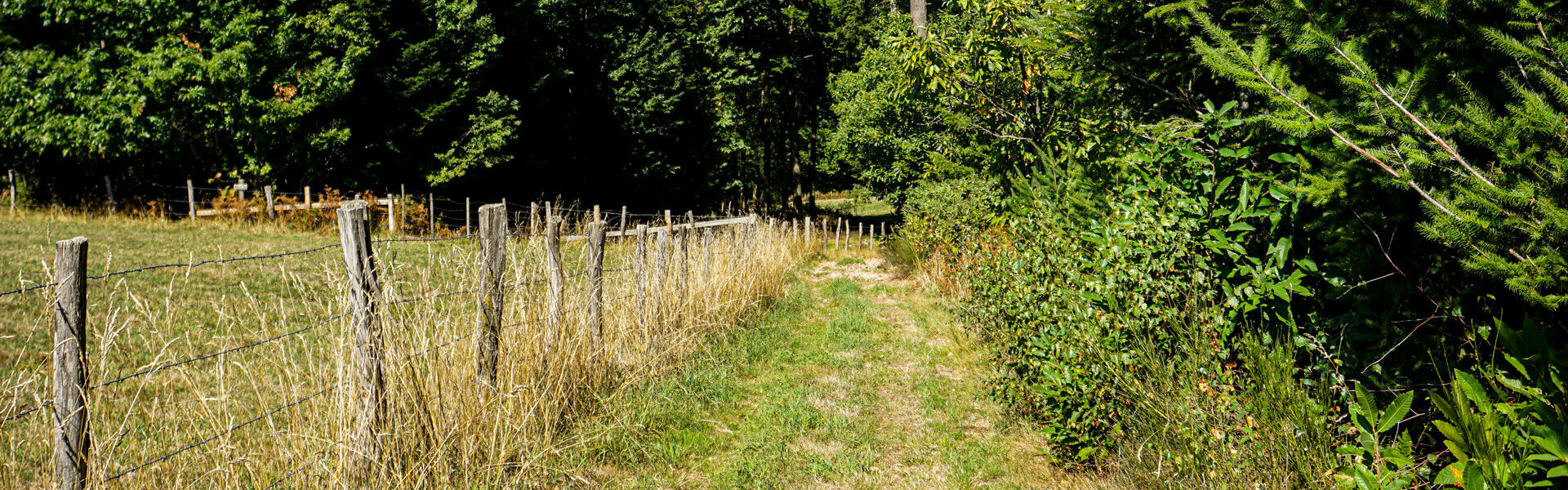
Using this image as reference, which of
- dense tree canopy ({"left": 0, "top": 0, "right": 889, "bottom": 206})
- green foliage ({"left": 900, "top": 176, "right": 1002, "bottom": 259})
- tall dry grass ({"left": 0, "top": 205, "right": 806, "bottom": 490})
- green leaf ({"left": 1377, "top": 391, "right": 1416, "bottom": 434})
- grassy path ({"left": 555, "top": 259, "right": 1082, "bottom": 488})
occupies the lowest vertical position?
grassy path ({"left": 555, "top": 259, "right": 1082, "bottom": 488})

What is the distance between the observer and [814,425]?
5242 mm

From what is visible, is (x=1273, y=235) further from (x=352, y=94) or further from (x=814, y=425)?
(x=352, y=94)

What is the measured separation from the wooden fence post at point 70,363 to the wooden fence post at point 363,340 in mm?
844

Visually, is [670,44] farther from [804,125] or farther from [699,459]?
[699,459]

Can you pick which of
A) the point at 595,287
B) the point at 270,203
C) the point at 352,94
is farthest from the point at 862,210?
the point at 595,287

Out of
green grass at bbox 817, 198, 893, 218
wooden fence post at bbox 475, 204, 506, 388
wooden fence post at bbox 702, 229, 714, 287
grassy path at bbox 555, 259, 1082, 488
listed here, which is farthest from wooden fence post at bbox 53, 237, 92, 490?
green grass at bbox 817, 198, 893, 218

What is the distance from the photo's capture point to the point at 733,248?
8797 millimetres

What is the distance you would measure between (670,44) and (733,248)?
19.2m

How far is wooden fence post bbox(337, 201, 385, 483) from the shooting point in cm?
325

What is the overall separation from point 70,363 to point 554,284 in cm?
250

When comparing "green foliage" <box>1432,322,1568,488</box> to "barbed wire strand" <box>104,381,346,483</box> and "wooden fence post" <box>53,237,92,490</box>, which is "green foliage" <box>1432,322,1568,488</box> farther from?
"wooden fence post" <box>53,237,92,490</box>

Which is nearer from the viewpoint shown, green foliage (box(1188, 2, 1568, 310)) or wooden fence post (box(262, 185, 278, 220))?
green foliage (box(1188, 2, 1568, 310))

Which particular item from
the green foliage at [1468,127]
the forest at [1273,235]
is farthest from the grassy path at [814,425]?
the green foliage at [1468,127]

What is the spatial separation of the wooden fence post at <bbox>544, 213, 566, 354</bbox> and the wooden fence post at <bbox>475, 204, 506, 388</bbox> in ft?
1.32
